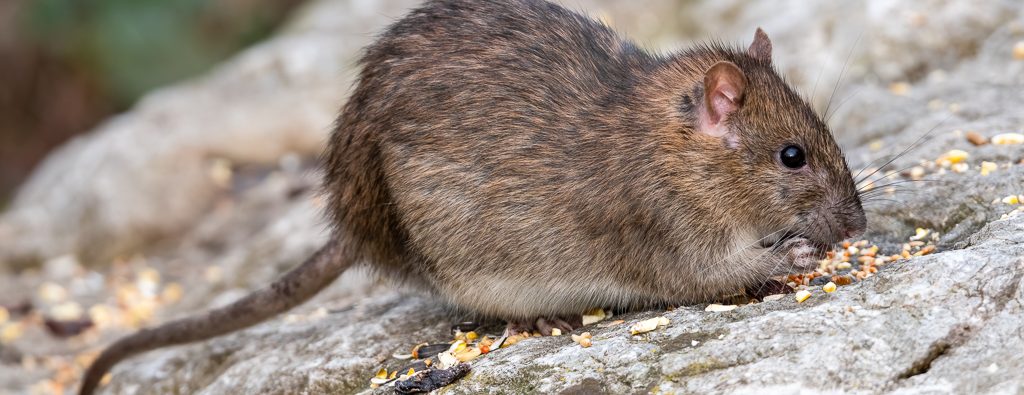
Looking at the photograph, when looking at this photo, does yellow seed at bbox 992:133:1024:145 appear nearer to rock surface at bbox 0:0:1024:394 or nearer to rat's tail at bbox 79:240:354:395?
rock surface at bbox 0:0:1024:394

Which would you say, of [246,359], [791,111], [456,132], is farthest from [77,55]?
[791,111]

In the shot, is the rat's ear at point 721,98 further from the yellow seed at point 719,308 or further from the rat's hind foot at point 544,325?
the rat's hind foot at point 544,325

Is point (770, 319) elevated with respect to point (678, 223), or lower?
lower

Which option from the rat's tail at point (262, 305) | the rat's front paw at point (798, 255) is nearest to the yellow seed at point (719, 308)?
the rat's front paw at point (798, 255)

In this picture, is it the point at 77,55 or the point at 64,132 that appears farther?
the point at 64,132

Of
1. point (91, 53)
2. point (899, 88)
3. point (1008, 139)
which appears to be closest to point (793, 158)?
point (1008, 139)

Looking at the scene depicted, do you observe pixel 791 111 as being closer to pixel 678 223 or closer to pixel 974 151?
pixel 678 223

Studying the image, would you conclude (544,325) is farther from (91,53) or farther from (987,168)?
(91,53)
